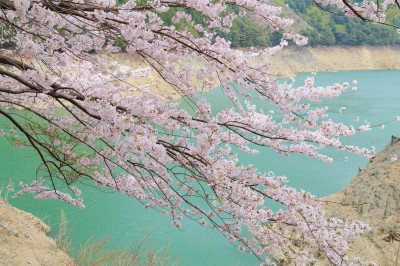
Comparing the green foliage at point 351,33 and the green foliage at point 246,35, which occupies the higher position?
the green foliage at point 351,33

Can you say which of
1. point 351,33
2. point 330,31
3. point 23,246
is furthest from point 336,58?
point 23,246

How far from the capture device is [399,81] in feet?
124

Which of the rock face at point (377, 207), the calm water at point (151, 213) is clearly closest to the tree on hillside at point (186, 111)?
the calm water at point (151, 213)

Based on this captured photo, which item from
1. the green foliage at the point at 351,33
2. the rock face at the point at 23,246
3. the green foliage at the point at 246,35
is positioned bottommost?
the rock face at the point at 23,246

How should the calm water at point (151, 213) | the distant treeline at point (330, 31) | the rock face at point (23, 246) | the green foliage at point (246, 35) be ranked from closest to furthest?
the rock face at point (23, 246)
the calm water at point (151, 213)
the green foliage at point (246, 35)
the distant treeline at point (330, 31)

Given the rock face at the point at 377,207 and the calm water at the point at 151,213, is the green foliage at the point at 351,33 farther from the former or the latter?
the rock face at the point at 377,207

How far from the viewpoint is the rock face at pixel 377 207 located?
6.71 meters

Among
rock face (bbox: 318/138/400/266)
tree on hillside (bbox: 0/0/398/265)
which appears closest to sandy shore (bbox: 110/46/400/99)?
rock face (bbox: 318/138/400/266)

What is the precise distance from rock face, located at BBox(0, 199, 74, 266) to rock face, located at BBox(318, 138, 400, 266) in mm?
3845

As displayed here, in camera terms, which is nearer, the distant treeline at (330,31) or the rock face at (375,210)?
the rock face at (375,210)

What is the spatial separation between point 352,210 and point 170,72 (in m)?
6.93

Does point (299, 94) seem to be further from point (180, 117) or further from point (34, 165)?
point (34, 165)

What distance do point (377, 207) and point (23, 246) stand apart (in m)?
6.55

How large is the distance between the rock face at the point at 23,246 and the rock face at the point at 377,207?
12.6ft
